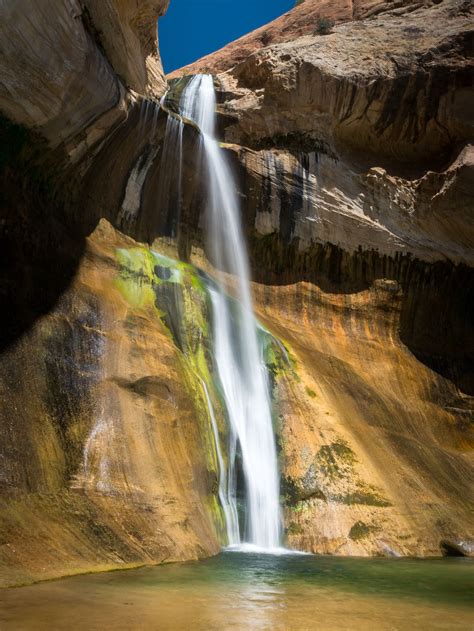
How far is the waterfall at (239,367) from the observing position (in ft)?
35.7

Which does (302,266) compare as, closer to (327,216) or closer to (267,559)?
(327,216)

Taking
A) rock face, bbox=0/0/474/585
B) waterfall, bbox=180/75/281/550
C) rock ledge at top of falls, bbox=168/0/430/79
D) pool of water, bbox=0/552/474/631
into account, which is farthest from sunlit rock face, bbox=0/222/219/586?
rock ledge at top of falls, bbox=168/0/430/79

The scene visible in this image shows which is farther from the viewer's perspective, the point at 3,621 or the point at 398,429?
the point at 398,429

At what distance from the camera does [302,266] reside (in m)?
19.0

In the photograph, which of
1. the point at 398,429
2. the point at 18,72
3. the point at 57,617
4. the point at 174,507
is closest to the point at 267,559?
the point at 174,507

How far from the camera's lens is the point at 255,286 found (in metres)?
18.1

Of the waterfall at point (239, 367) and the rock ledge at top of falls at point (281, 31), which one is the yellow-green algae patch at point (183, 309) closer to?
the waterfall at point (239, 367)

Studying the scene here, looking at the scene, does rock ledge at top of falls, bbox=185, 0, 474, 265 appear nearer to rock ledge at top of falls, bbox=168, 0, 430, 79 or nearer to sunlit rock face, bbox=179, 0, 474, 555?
sunlit rock face, bbox=179, 0, 474, 555

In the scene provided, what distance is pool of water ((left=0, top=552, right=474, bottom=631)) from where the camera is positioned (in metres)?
4.89

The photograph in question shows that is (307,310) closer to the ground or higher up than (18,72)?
closer to the ground

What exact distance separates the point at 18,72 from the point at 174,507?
7.22 metres

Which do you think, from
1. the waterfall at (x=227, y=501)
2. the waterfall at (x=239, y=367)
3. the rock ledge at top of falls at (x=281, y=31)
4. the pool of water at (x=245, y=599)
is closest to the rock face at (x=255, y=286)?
the waterfall at (x=227, y=501)

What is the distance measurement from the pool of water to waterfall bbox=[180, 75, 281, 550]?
7.08 ft

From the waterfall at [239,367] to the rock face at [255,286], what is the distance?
36 centimetres
